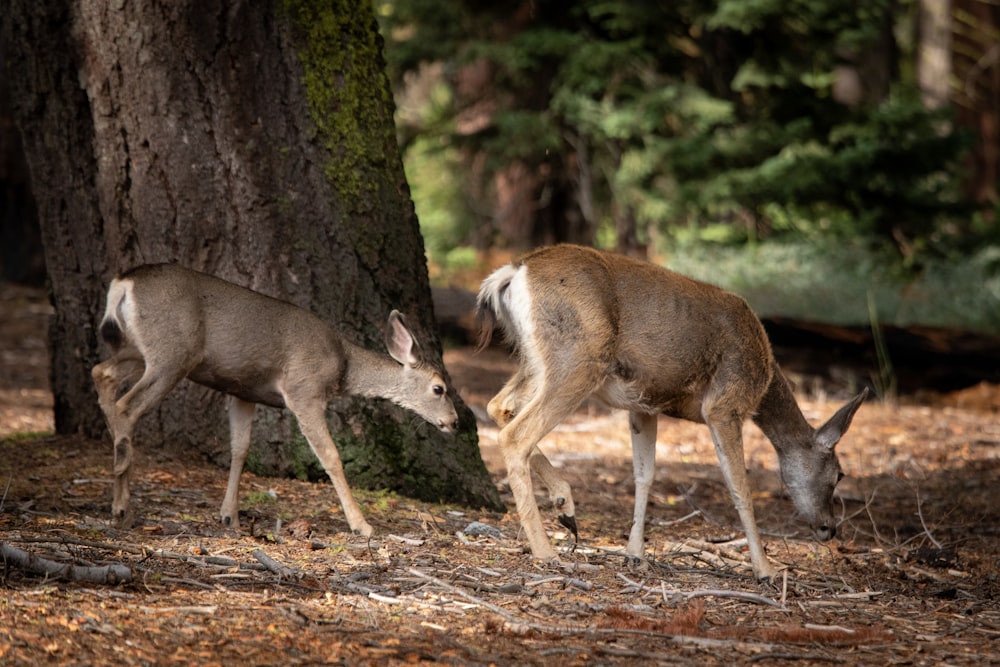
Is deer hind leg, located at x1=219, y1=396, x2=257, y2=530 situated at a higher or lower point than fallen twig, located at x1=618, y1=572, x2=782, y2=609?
higher

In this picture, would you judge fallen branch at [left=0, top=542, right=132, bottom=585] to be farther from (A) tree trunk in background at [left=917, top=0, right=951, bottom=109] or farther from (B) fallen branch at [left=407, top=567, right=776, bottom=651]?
(A) tree trunk in background at [left=917, top=0, right=951, bottom=109]

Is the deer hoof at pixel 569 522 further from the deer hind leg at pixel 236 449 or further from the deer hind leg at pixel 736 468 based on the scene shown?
the deer hind leg at pixel 236 449

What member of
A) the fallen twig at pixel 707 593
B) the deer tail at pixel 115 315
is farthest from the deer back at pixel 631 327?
the deer tail at pixel 115 315

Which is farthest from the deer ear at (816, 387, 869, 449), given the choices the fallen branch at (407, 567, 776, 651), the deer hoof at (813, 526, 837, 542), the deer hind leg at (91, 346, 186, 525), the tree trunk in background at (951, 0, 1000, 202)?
the tree trunk in background at (951, 0, 1000, 202)

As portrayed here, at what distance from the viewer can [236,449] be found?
624 cm

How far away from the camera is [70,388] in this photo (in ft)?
24.5

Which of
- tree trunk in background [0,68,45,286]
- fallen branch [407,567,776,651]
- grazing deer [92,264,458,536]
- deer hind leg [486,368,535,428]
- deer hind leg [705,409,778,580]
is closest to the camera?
fallen branch [407,567,776,651]

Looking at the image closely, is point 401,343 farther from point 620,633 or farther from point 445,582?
point 620,633

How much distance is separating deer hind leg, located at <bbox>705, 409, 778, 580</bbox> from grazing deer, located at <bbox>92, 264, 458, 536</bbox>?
1.52 m

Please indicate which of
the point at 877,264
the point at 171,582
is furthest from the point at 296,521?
the point at 877,264

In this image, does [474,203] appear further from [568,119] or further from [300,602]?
[300,602]

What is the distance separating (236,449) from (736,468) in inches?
100

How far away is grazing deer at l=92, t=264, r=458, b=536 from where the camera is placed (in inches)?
231

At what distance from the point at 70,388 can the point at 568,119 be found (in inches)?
338
